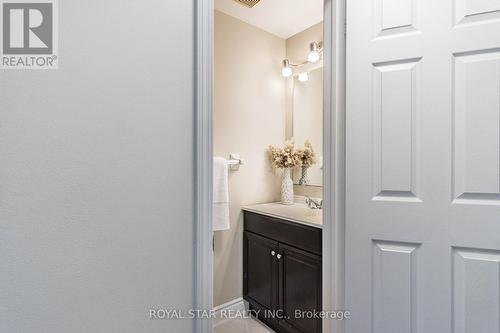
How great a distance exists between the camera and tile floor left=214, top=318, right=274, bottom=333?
6.88 ft

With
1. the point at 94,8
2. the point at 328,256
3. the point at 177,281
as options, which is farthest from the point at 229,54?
the point at 177,281

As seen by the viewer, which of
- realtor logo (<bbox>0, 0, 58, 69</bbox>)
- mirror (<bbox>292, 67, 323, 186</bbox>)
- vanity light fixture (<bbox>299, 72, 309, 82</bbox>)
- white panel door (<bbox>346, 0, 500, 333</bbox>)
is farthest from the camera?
vanity light fixture (<bbox>299, 72, 309, 82</bbox>)

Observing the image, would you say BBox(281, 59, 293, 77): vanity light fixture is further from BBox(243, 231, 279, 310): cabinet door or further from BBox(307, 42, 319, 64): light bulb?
BBox(243, 231, 279, 310): cabinet door

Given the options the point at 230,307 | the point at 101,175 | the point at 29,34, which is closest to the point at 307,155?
the point at 230,307

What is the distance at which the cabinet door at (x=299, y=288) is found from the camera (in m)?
1.67

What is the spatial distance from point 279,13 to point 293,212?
166 cm

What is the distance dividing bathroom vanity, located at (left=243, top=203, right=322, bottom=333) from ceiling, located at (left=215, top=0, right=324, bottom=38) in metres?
1.64

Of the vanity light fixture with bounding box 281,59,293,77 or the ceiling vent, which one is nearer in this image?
the ceiling vent

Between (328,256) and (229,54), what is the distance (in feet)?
5.88

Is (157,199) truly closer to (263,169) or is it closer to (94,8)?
(94,8)

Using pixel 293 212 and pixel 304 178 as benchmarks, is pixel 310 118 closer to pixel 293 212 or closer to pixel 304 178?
pixel 304 178

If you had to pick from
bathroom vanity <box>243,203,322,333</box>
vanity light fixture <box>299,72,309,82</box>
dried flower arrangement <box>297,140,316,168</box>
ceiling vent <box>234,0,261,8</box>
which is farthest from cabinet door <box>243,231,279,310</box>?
ceiling vent <box>234,0,261,8</box>

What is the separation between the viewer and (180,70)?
914 mm

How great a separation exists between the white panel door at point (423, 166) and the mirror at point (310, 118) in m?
1.06
